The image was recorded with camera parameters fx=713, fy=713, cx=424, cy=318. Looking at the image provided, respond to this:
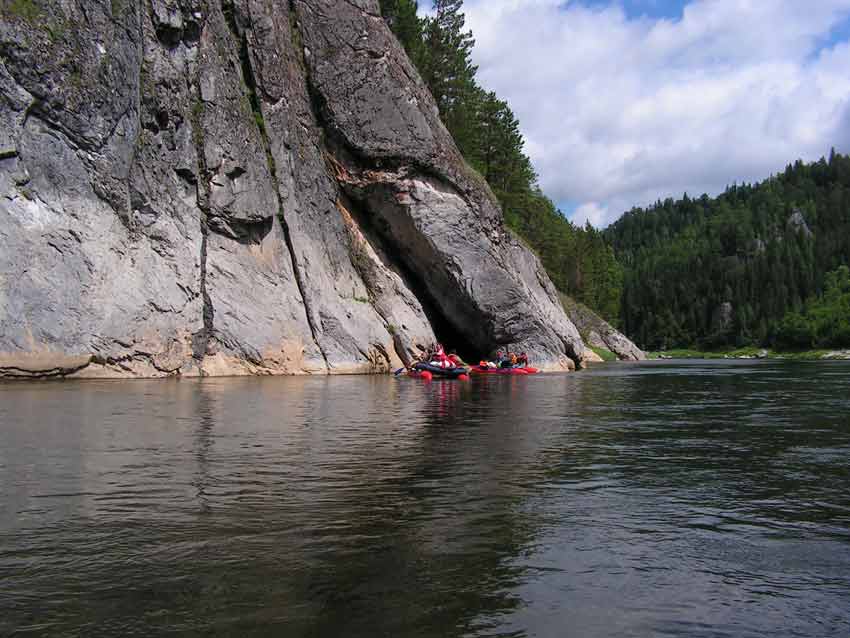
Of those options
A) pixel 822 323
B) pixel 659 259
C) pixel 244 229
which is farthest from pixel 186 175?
pixel 659 259

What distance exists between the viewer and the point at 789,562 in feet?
19.4

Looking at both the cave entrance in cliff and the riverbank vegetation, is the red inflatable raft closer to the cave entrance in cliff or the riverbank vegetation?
the cave entrance in cliff

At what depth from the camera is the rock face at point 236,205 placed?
27.3 m

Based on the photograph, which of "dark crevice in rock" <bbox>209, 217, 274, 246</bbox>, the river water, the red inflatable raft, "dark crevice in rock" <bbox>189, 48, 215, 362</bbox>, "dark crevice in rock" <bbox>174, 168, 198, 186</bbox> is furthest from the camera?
the red inflatable raft

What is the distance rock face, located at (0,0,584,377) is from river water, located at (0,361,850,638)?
1515 cm

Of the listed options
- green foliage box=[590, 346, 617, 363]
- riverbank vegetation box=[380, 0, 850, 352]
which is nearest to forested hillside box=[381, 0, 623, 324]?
riverbank vegetation box=[380, 0, 850, 352]

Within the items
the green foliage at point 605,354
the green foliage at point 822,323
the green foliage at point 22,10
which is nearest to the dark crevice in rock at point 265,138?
the green foliage at point 22,10

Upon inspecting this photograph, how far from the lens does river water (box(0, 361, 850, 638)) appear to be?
477 centimetres

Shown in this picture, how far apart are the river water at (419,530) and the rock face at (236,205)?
49.7 feet

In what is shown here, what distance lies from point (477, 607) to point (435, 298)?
4014cm

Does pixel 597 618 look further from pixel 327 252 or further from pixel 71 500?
pixel 327 252

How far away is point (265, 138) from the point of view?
38.0 m

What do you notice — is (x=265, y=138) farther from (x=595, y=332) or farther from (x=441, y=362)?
(x=595, y=332)

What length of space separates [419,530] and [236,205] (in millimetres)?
30252
